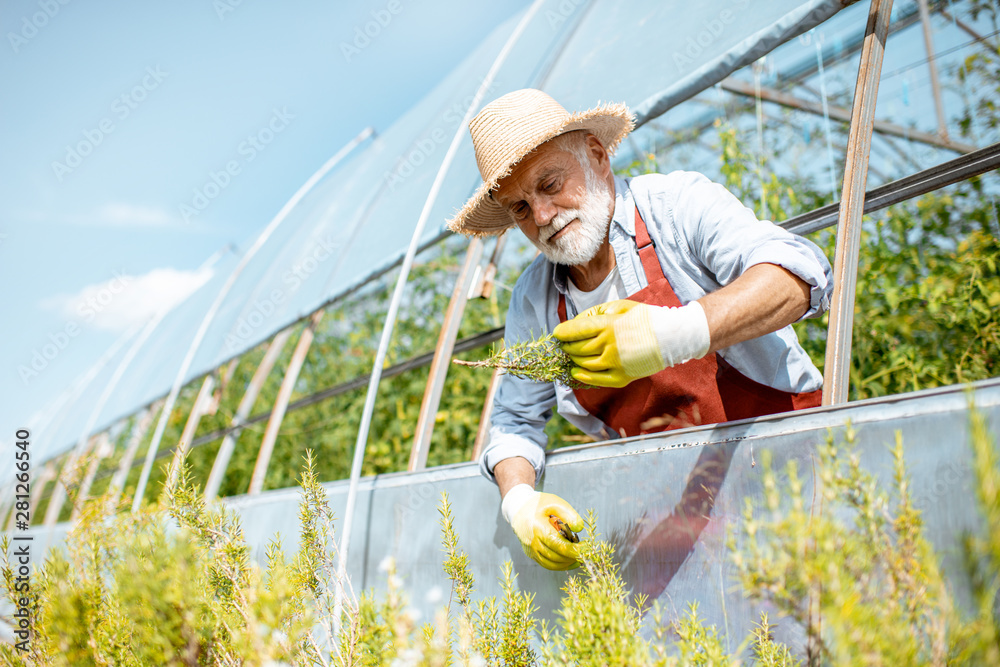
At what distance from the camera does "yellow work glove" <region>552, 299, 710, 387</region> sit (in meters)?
1.25

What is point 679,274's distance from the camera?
1.82 m

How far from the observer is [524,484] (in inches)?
66.1

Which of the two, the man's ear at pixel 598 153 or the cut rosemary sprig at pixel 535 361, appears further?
the man's ear at pixel 598 153

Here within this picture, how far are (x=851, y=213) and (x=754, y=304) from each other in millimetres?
502

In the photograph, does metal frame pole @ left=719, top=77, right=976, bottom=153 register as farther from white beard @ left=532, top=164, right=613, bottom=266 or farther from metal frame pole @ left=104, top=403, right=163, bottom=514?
metal frame pole @ left=104, top=403, right=163, bottom=514

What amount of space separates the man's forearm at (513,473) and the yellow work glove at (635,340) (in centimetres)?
50

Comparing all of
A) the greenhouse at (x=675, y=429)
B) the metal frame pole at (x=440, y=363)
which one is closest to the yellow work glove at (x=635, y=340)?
the greenhouse at (x=675, y=429)

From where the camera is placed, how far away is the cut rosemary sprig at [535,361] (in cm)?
126

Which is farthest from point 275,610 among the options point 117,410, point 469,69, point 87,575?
point 117,410

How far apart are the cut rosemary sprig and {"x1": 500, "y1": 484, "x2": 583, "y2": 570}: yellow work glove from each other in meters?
0.33

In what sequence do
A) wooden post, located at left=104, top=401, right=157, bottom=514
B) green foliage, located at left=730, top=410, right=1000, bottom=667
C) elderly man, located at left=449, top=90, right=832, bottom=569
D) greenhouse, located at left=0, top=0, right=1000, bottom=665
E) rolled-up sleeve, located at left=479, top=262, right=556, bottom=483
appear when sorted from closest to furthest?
green foliage, located at left=730, top=410, right=1000, bottom=667, greenhouse, located at left=0, top=0, right=1000, bottom=665, elderly man, located at left=449, top=90, right=832, bottom=569, rolled-up sleeve, located at left=479, top=262, right=556, bottom=483, wooden post, located at left=104, top=401, right=157, bottom=514

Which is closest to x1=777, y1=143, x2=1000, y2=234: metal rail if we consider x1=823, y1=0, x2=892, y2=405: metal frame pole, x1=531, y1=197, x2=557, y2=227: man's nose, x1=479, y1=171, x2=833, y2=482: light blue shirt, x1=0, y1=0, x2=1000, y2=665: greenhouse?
x1=0, y1=0, x2=1000, y2=665: greenhouse

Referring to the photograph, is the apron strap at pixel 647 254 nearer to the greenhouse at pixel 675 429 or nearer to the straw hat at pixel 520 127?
the straw hat at pixel 520 127

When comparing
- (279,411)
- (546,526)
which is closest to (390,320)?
(546,526)
